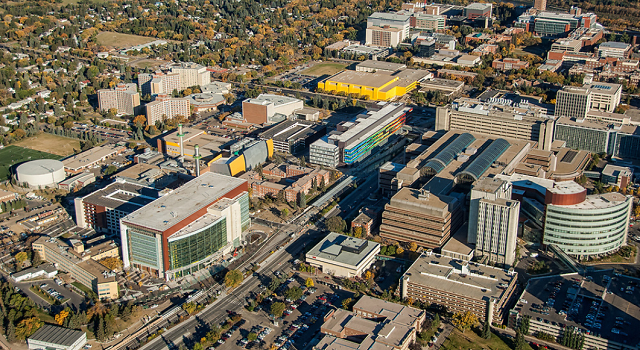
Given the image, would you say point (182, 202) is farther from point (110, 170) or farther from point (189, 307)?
point (110, 170)

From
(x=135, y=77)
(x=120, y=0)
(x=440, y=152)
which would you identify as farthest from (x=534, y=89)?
(x=120, y=0)

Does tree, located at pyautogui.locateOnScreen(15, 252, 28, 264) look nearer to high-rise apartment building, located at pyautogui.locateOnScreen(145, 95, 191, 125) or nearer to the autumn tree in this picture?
the autumn tree

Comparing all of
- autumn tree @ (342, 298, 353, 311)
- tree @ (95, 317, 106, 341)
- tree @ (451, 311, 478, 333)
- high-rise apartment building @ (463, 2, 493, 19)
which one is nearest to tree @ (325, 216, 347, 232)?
autumn tree @ (342, 298, 353, 311)

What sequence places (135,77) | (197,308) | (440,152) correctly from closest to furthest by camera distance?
(197,308) → (440,152) → (135,77)

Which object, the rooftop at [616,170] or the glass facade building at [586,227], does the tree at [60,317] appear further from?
the rooftop at [616,170]

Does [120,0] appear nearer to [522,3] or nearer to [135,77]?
[135,77]

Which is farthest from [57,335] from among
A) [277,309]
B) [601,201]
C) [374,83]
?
[374,83]
